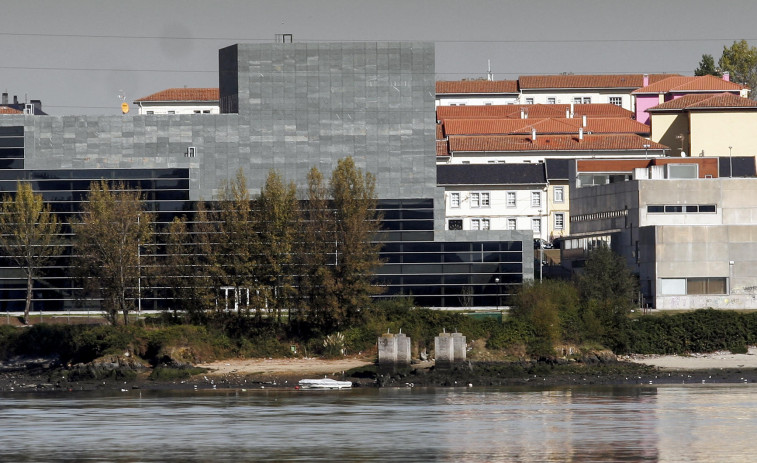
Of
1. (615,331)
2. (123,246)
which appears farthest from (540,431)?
(123,246)

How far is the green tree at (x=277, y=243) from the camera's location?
99.4 m

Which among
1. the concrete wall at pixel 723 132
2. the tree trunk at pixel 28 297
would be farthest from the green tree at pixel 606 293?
the concrete wall at pixel 723 132

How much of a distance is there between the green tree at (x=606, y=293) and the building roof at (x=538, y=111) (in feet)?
283

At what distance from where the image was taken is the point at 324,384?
87.4 metres

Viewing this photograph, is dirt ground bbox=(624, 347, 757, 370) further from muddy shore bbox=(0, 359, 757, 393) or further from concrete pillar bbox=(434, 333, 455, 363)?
concrete pillar bbox=(434, 333, 455, 363)

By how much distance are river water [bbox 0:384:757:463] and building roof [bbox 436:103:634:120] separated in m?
113

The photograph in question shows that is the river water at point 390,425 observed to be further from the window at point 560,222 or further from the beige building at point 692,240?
the window at point 560,222

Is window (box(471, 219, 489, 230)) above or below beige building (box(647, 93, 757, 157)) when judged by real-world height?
below

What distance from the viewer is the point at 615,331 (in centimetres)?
9650

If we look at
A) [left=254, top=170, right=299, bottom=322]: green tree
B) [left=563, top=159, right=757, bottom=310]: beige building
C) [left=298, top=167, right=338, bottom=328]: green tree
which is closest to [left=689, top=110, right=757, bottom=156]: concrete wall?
[left=563, top=159, right=757, bottom=310]: beige building

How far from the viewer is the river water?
181 ft

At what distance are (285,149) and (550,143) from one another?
66673mm

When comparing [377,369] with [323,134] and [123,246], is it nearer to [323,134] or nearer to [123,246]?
[123,246]

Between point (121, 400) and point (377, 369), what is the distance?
57.6 feet
